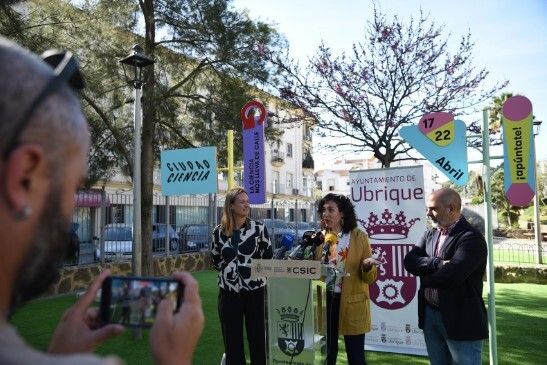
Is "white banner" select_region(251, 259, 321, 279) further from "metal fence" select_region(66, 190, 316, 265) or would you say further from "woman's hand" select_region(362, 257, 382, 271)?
"metal fence" select_region(66, 190, 316, 265)

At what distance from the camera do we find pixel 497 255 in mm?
16438

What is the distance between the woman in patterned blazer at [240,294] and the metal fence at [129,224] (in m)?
4.92

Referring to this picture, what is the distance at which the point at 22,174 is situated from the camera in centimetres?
55

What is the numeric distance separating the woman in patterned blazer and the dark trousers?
58 cm

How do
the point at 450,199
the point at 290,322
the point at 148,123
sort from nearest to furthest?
the point at 450,199
the point at 290,322
the point at 148,123

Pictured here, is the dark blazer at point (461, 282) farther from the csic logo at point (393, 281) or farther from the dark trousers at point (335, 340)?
the csic logo at point (393, 281)

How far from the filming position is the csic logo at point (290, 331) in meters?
3.78

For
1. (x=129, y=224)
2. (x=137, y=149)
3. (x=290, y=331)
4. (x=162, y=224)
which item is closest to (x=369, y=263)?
(x=290, y=331)

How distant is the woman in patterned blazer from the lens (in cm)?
414

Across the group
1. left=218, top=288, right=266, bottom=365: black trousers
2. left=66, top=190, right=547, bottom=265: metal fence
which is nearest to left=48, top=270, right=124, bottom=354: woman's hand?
left=218, top=288, right=266, bottom=365: black trousers

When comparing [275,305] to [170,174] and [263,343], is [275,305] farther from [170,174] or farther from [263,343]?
[170,174]

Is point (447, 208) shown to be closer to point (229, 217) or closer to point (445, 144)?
point (445, 144)

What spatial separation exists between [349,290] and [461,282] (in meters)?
1.05

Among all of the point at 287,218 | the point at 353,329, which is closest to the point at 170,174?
the point at 353,329
